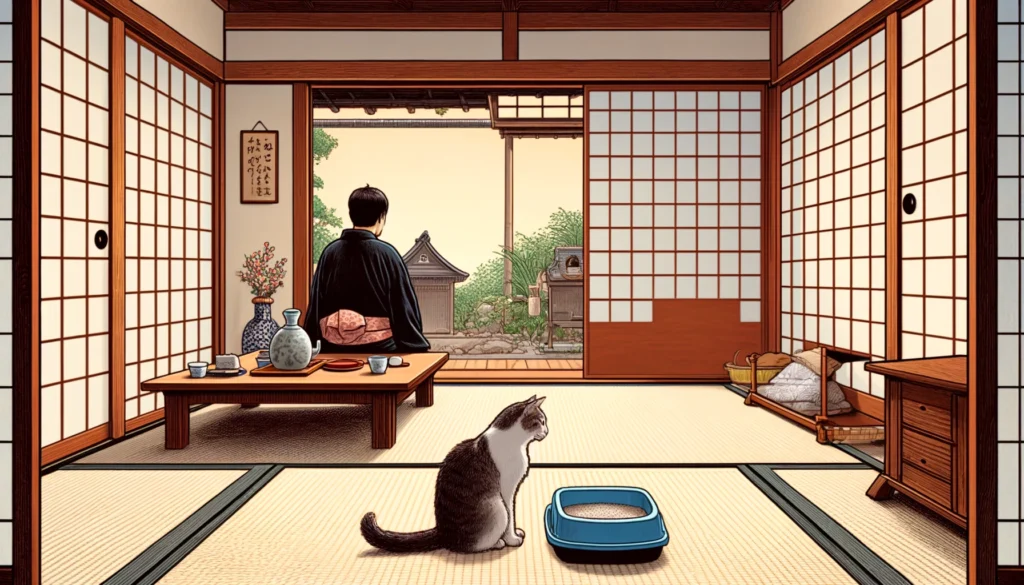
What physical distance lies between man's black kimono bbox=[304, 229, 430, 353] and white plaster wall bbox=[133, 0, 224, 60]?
1.72m

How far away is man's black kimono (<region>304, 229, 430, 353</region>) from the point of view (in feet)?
13.1

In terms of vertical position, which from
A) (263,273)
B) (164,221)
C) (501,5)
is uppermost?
(501,5)

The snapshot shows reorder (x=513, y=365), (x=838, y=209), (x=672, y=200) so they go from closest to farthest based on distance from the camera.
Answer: (x=838, y=209) < (x=672, y=200) < (x=513, y=365)

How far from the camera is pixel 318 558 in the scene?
196 cm

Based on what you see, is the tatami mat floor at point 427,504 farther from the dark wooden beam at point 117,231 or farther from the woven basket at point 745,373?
the woven basket at point 745,373

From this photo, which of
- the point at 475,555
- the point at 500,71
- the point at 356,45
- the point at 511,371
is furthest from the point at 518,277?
the point at 475,555

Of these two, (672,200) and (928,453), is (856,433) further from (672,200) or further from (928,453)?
(672,200)

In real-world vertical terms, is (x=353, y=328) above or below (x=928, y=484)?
above

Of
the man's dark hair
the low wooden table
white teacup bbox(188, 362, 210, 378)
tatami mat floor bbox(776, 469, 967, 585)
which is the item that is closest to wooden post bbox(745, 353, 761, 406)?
tatami mat floor bbox(776, 469, 967, 585)

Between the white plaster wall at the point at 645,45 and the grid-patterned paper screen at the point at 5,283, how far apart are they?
397 centimetres

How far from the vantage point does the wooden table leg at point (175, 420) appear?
126 inches

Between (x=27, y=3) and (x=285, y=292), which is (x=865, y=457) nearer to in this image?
(x=27, y=3)

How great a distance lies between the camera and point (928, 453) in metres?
2.20

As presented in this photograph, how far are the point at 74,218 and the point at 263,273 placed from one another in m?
1.80
